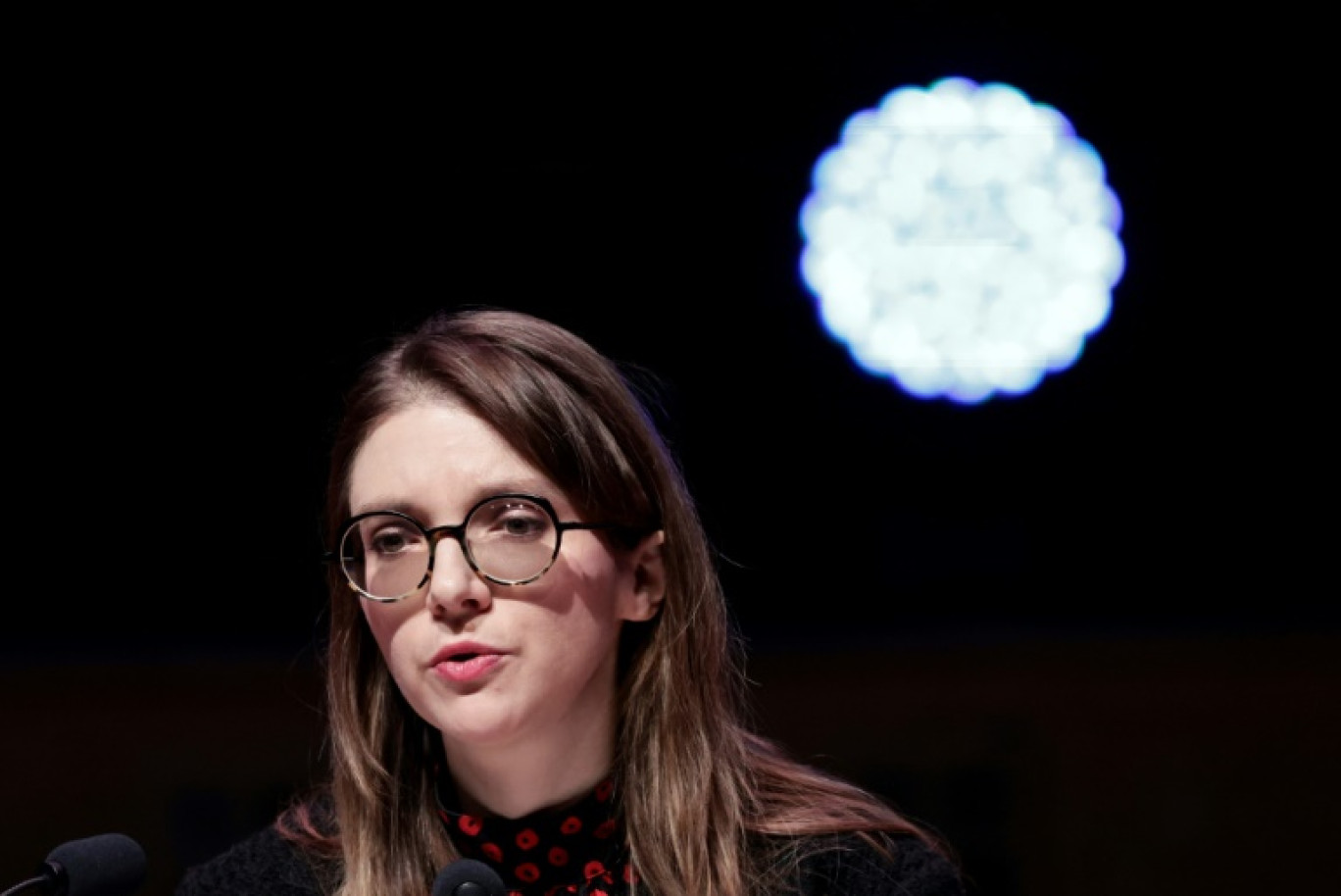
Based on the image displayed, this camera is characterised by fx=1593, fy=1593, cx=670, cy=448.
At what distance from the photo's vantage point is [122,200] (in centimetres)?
346

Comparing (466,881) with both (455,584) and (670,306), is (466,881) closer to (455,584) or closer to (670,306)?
(455,584)

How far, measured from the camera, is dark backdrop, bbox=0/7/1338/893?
122 inches

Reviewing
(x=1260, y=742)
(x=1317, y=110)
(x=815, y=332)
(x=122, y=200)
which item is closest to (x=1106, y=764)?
(x=1260, y=742)

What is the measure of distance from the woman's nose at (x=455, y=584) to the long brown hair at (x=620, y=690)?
0.13m

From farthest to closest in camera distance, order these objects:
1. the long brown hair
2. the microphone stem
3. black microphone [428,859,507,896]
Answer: the long brown hair
black microphone [428,859,507,896]
the microphone stem

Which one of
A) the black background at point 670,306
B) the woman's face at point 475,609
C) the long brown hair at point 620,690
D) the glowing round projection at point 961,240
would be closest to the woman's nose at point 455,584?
the woman's face at point 475,609

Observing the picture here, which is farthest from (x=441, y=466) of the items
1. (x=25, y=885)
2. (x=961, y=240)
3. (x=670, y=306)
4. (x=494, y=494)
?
(x=961, y=240)

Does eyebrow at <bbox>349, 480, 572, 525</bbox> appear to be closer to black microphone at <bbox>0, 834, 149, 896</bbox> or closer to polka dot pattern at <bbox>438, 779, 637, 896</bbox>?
polka dot pattern at <bbox>438, 779, 637, 896</bbox>

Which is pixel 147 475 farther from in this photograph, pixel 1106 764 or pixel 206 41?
pixel 1106 764

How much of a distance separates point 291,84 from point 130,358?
694 millimetres

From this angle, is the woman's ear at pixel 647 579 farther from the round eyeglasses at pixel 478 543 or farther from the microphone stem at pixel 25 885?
the microphone stem at pixel 25 885

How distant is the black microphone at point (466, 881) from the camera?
1.28 metres

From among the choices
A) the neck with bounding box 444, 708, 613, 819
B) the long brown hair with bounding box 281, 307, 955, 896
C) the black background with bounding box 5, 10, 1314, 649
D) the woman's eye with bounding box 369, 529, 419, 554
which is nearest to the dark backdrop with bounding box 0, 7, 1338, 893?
the black background with bounding box 5, 10, 1314, 649

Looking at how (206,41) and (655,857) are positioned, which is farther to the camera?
(206,41)
